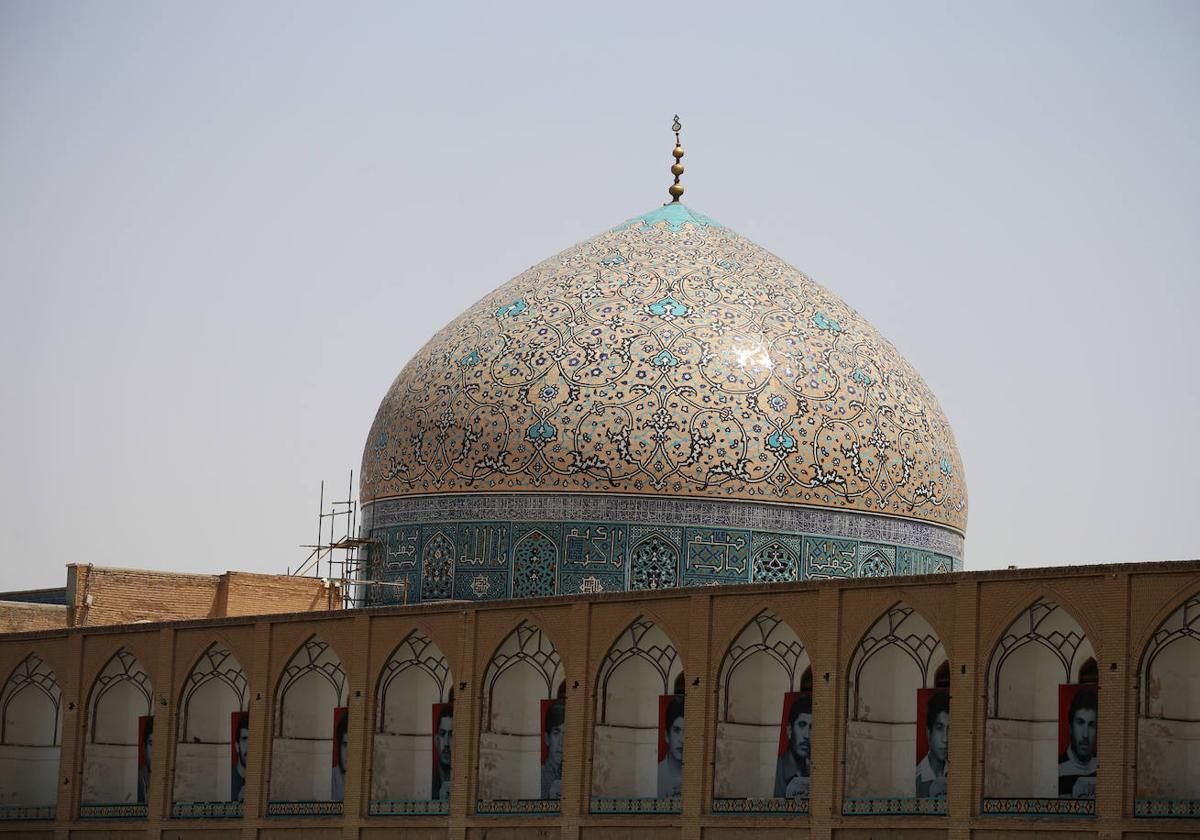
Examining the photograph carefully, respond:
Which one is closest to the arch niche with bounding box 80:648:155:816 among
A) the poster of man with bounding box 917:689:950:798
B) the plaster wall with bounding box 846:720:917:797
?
the plaster wall with bounding box 846:720:917:797

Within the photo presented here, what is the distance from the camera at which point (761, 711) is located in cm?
1884

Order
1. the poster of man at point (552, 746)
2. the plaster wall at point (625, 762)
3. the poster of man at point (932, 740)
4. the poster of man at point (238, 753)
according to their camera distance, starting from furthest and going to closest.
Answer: the poster of man at point (238, 753) → the poster of man at point (552, 746) → the plaster wall at point (625, 762) → the poster of man at point (932, 740)

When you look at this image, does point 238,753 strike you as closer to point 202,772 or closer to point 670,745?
point 202,772

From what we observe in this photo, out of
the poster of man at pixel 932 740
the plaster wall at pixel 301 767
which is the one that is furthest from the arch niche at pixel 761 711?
the plaster wall at pixel 301 767

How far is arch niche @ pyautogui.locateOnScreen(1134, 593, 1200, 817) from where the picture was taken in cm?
1605

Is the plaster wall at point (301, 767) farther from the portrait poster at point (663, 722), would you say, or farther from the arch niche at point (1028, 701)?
the arch niche at point (1028, 701)

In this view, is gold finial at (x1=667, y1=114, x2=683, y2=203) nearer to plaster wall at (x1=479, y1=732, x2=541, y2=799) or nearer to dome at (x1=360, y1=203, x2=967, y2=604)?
dome at (x1=360, y1=203, x2=967, y2=604)

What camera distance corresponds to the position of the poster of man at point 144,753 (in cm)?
2309

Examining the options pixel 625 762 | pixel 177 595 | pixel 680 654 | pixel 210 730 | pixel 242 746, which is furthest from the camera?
pixel 177 595

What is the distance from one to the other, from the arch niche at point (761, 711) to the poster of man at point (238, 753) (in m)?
5.21

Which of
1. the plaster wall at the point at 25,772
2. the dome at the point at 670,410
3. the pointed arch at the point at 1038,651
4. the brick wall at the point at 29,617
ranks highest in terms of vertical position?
the dome at the point at 670,410

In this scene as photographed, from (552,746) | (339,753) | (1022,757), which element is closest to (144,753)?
(339,753)

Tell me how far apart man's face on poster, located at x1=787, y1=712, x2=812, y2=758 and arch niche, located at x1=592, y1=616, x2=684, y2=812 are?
1.07 metres

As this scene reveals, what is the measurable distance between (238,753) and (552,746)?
3.65 metres
